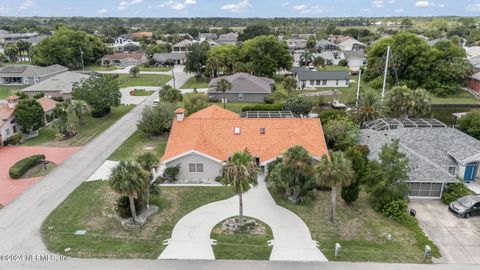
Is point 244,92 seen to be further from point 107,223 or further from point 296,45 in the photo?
point 296,45

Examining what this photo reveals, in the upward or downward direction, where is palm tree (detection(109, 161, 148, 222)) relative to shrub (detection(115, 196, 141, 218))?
upward

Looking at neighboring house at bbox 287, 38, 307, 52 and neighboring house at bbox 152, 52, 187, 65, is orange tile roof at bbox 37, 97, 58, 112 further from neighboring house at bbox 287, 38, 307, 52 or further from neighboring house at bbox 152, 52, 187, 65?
neighboring house at bbox 287, 38, 307, 52

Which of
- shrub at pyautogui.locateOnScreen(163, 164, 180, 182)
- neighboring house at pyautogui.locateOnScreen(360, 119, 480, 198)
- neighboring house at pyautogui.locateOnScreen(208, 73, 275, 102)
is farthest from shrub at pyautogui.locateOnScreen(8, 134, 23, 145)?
neighboring house at pyautogui.locateOnScreen(360, 119, 480, 198)

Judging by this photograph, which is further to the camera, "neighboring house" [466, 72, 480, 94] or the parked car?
"neighboring house" [466, 72, 480, 94]

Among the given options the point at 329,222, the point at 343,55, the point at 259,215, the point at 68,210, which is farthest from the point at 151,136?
the point at 343,55

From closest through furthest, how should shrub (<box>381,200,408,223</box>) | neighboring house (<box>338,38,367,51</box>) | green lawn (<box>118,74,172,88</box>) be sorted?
1. shrub (<box>381,200,408,223</box>)
2. green lawn (<box>118,74,172,88</box>)
3. neighboring house (<box>338,38,367,51</box>)

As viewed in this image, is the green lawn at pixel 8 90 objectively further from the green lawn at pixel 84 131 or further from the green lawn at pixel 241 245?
the green lawn at pixel 241 245

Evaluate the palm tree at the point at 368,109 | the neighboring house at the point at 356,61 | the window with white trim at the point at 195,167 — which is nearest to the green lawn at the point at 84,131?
the window with white trim at the point at 195,167
